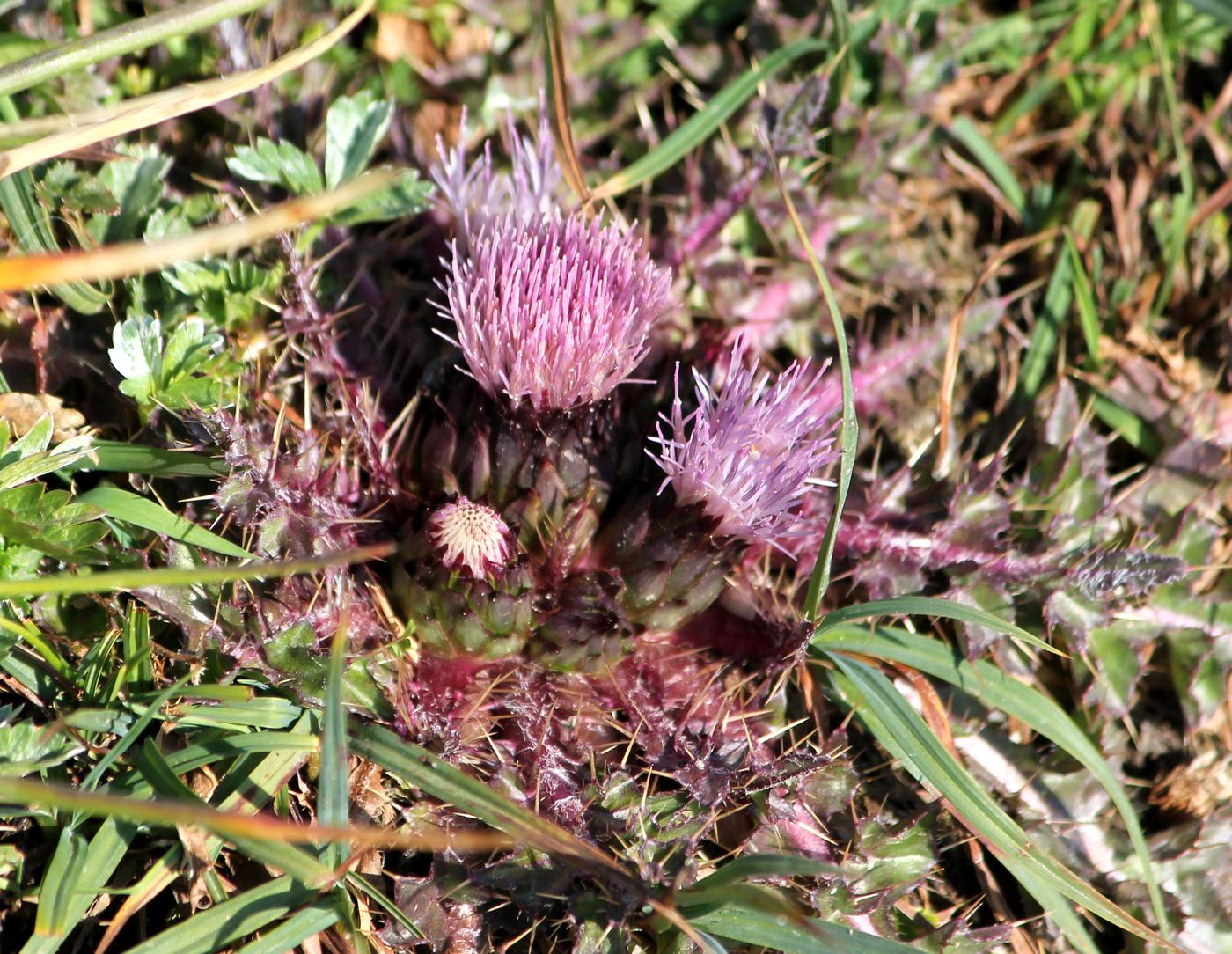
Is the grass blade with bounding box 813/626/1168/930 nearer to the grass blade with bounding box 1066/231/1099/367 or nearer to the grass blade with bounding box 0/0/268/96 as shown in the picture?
the grass blade with bounding box 1066/231/1099/367

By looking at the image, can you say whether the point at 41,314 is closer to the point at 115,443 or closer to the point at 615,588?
the point at 115,443

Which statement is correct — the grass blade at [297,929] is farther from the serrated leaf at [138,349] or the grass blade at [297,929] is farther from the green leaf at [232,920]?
the serrated leaf at [138,349]

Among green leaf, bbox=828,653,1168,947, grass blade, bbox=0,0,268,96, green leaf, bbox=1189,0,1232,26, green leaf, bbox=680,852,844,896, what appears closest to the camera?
green leaf, bbox=680,852,844,896

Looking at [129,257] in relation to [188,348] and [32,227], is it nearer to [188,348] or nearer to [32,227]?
[188,348]

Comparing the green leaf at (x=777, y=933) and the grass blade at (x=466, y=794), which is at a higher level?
the grass blade at (x=466, y=794)

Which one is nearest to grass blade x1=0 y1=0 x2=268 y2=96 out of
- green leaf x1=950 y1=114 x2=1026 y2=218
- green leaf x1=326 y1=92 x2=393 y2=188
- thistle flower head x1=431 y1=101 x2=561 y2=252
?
green leaf x1=326 y1=92 x2=393 y2=188

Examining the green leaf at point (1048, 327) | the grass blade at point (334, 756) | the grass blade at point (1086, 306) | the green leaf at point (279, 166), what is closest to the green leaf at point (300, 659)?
the grass blade at point (334, 756)

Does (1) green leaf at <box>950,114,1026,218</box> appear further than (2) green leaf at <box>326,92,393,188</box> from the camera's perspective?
Yes
